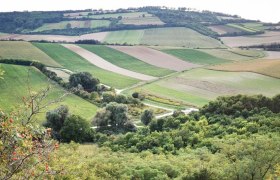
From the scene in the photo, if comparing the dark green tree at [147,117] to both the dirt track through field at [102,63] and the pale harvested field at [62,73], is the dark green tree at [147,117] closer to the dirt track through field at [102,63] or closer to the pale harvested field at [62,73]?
the pale harvested field at [62,73]

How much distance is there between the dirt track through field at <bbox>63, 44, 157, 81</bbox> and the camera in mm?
137125

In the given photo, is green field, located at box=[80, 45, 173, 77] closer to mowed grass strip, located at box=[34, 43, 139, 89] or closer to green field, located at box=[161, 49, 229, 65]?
mowed grass strip, located at box=[34, 43, 139, 89]

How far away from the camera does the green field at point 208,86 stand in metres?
109

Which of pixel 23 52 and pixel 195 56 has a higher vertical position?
pixel 23 52

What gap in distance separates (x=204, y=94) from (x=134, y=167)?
7417cm

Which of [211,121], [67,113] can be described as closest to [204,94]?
[211,121]

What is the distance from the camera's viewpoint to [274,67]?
134 m

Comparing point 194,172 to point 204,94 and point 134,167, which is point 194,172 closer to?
point 134,167

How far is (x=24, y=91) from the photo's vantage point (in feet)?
339

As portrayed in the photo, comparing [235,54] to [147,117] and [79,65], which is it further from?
[147,117]

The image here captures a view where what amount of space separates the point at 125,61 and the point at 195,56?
29887mm

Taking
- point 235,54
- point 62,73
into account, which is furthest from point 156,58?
point 62,73

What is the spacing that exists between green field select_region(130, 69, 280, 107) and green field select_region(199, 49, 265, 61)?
111ft

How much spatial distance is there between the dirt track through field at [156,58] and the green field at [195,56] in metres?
Answer: 4.81
